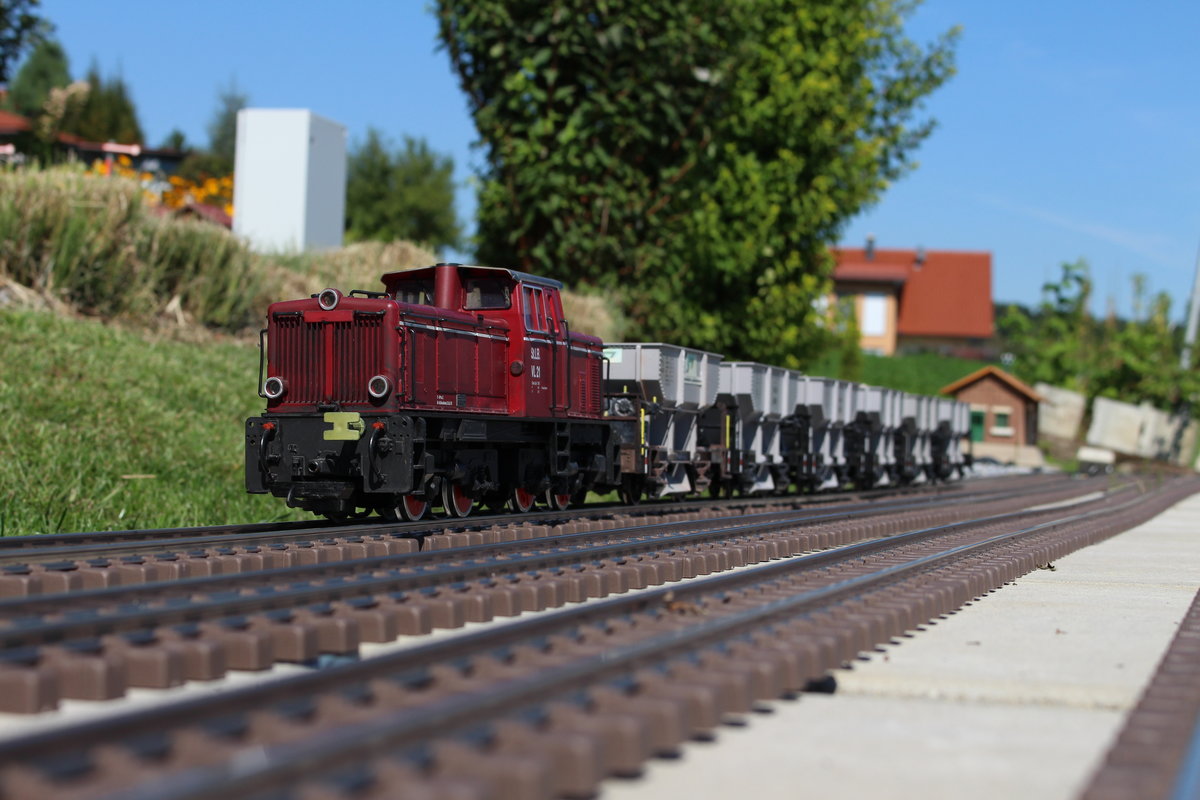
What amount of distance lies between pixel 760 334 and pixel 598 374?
48.0 ft

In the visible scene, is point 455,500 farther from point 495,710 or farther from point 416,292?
point 495,710

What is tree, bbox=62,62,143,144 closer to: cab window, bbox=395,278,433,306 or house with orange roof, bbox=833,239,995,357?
house with orange roof, bbox=833,239,995,357

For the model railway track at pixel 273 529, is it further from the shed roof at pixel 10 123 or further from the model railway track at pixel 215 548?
the shed roof at pixel 10 123

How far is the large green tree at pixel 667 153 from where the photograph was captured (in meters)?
28.5

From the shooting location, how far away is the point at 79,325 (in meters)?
21.0

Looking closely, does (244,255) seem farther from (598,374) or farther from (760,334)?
(760,334)

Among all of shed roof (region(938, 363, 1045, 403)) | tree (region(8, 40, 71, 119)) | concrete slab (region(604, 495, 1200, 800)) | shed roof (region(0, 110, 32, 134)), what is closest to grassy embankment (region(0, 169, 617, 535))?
concrete slab (region(604, 495, 1200, 800))

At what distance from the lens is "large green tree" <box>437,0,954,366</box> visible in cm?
2847

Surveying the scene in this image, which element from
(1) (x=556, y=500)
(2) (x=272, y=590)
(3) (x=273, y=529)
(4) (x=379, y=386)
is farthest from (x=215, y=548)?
(1) (x=556, y=500)

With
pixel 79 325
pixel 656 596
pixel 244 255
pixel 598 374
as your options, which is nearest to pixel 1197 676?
pixel 656 596

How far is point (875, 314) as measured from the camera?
8719 cm

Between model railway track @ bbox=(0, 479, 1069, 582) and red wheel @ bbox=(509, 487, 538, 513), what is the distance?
1127 mm

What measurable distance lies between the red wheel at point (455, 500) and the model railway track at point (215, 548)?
0.69 m

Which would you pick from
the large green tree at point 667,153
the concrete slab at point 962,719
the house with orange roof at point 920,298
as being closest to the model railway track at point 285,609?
the concrete slab at point 962,719
